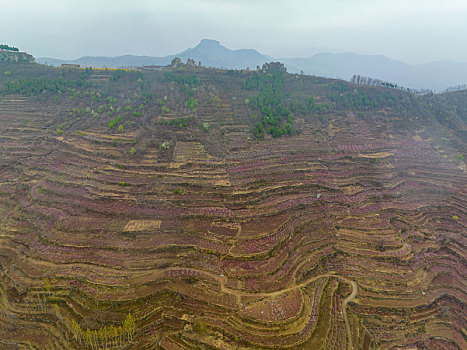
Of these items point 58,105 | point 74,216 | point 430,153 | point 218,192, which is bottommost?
point 74,216

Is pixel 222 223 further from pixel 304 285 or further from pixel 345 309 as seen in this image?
pixel 345 309

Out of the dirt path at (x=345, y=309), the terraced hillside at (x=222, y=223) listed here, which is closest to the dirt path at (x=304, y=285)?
the dirt path at (x=345, y=309)

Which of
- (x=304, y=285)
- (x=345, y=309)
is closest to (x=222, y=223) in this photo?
(x=304, y=285)

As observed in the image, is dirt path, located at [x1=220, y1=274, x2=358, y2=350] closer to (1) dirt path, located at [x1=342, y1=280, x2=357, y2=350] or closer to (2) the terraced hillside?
(1) dirt path, located at [x1=342, y1=280, x2=357, y2=350]

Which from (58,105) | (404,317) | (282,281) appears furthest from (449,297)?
(58,105)

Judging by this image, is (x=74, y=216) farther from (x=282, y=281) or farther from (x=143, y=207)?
(x=282, y=281)

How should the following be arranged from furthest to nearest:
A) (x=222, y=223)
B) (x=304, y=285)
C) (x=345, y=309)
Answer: (x=222, y=223) → (x=304, y=285) → (x=345, y=309)

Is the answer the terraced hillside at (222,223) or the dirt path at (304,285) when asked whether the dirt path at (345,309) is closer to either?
the dirt path at (304,285)

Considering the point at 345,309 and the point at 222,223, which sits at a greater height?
the point at 222,223
